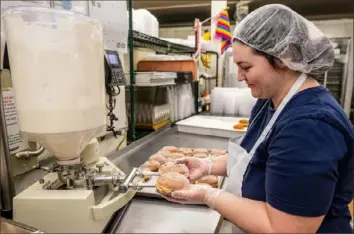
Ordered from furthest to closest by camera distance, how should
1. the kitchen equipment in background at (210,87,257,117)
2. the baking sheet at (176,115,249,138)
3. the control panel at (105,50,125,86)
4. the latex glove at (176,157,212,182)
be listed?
the kitchen equipment in background at (210,87,257,117) → the baking sheet at (176,115,249,138) → the control panel at (105,50,125,86) → the latex glove at (176,157,212,182)

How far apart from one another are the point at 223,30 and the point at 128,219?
2.74m

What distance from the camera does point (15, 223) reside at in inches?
28.4

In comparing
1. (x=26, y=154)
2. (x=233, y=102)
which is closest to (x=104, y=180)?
(x=26, y=154)

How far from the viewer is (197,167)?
3.93 ft

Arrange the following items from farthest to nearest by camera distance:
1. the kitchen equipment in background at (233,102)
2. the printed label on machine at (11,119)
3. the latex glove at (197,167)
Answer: the kitchen equipment in background at (233,102), the latex glove at (197,167), the printed label on machine at (11,119)

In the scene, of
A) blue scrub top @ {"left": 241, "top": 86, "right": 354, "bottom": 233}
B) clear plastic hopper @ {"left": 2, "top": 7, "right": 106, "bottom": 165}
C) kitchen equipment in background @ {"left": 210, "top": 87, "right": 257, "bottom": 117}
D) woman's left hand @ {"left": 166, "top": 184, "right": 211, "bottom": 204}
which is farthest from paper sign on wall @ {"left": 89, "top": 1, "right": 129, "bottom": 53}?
kitchen equipment in background @ {"left": 210, "top": 87, "right": 257, "bottom": 117}

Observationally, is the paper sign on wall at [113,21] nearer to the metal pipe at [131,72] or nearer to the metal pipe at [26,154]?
the metal pipe at [131,72]

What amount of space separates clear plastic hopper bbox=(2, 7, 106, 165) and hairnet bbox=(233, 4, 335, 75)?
1.67 feet

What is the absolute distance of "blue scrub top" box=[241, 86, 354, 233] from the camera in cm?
66

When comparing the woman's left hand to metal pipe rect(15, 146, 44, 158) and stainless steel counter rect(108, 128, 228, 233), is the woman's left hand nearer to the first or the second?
stainless steel counter rect(108, 128, 228, 233)

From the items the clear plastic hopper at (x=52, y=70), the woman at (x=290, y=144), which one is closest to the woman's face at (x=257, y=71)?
the woman at (x=290, y=144)

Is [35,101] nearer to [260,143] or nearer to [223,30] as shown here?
[260,143]

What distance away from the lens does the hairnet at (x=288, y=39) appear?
800 mm

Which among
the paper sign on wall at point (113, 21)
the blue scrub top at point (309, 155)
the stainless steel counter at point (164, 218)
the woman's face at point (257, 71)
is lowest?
the stainless steel counter at point (164, 218)
